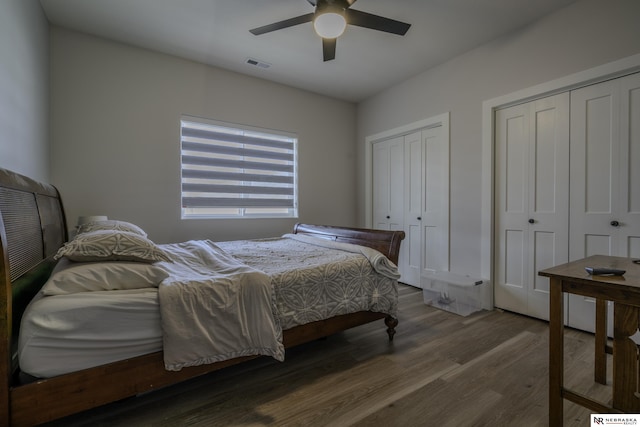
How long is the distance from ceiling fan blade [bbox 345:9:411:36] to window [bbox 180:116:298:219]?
2.01m

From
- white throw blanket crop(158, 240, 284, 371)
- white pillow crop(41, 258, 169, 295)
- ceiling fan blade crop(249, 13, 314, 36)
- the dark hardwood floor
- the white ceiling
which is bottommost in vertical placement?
the dark hardwood floor

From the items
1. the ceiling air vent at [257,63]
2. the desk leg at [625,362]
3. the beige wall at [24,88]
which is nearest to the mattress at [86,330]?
the beige wall at [24,88]

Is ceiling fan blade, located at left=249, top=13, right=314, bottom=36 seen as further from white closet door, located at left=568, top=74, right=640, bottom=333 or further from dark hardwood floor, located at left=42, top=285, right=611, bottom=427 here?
dark hardwood floor, located at left=42, top=285, right=611, bottom=427

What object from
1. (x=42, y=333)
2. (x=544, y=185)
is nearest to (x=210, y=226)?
(x=42, y=333)

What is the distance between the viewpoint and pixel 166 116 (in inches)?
128

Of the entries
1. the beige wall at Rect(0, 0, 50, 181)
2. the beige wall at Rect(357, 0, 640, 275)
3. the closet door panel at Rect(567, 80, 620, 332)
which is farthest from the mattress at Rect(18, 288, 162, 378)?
the closet door panel at Rect(567, 80, 620, 332)

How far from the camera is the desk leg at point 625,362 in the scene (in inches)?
46.9

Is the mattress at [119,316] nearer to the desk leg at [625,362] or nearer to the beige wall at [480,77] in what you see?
the desk leg at [625,362]

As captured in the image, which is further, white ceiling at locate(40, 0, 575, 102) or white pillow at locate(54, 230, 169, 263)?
white ceiling at locate(40, 0, 575, 102)

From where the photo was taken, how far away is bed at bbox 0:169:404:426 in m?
1.04

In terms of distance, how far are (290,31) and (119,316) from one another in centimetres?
283

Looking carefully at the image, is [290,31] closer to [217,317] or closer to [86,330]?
[217,317]

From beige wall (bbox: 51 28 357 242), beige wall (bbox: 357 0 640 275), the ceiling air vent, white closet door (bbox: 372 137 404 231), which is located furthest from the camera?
white closet door (bbox: 372 137 404 231)

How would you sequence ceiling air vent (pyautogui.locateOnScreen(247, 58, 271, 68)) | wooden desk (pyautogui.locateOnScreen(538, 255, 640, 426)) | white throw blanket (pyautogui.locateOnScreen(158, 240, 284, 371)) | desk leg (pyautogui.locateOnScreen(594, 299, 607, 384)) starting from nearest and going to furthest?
wooden desk (pyautogui.locateOnScreen(538, 255, 640, 426))
white throw blanket (pyautogui.locateOnScreen(158, 240, 284, 371))
desk leg (pyautogui.locateOnScreen(594, 299, 607, 384))
ceiling air vent (pyautogui.locateOnScreen(247, 58, 271, 68))
